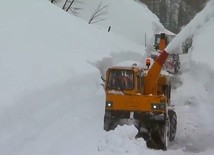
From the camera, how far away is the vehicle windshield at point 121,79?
11633mm

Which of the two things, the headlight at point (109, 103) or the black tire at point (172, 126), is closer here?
the headlight at point (109, 103)

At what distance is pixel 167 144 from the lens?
11555mm

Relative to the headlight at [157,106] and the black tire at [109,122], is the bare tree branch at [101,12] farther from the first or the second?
the headlight at [157,106]

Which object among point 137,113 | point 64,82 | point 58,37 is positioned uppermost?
point 58,37

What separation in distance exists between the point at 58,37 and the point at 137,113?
2.66m

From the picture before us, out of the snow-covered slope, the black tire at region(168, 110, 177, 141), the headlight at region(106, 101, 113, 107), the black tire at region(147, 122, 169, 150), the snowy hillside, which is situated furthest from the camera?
the snow-covered slope

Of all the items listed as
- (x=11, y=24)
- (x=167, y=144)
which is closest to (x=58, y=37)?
(x=11, y=24)

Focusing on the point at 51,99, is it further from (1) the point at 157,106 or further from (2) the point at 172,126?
(2) the point at 172,126

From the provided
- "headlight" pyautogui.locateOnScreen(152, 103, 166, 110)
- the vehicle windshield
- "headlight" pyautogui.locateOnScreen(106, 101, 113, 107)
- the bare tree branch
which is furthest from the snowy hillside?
the bare tree branch

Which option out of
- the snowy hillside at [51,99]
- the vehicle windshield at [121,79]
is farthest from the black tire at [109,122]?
the snowy hillside at [51,99]

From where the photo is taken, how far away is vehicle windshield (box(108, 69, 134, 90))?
38.2 feet

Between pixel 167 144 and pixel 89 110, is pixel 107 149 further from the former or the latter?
pixel 167 144

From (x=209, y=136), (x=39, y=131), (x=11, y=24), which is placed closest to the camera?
(x=39, y=131)

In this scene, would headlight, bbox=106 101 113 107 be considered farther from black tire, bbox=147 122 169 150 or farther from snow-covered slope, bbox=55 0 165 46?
snow-covered slope, bbox=55 0 165 46
